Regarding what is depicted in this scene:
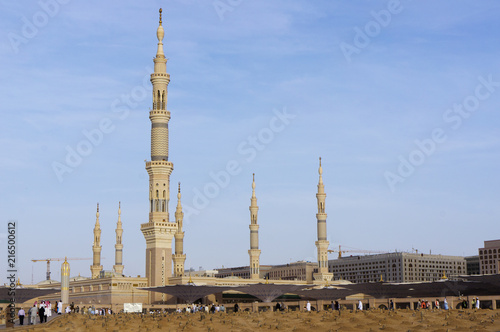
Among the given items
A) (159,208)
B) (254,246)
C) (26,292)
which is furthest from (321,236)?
(26,292)

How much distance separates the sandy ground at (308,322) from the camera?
46.4 meters

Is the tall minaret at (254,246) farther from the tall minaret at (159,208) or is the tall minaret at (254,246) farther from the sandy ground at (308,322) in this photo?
the sandy ground at (308,322)

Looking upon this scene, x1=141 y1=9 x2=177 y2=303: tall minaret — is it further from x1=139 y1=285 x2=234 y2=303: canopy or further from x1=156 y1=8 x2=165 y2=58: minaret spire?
x1=156 y1=8 x2=165 y2=58: minaret spire

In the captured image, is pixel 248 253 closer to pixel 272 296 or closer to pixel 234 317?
pixel 272 296

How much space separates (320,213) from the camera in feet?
432

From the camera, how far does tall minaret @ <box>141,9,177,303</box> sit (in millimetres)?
107006

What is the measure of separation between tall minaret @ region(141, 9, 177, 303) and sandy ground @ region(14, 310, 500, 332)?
51.2 m

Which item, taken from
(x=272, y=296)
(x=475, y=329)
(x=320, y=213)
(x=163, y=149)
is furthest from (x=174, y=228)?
(x=475, y=329)

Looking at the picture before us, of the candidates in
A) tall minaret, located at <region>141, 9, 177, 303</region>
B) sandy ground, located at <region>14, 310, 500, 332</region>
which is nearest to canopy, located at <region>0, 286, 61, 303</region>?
tall minaret, located at <region>141, 9, 177, 303</region>

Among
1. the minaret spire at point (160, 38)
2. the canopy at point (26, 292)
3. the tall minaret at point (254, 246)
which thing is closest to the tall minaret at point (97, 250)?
the canopy at point (26, 292)

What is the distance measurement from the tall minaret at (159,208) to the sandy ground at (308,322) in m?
51.2

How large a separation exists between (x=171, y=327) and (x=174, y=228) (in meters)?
59.0

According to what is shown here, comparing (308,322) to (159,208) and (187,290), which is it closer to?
(187,290)

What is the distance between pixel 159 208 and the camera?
353ft
